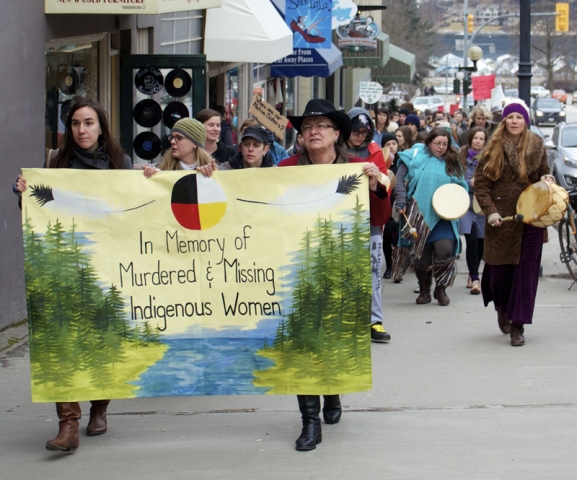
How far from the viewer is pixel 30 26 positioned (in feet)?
28.7

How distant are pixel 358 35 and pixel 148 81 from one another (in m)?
14.7

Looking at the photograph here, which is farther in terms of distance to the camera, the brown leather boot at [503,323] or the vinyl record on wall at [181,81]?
the vinyl record on wall at [181,81]

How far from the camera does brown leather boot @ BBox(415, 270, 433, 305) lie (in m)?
10.4

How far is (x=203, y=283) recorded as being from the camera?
548 cm

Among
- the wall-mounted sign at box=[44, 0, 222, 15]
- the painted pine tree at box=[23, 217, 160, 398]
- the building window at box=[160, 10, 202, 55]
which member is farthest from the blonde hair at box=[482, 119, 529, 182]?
the building window at box=[160, 10, 202, 55]

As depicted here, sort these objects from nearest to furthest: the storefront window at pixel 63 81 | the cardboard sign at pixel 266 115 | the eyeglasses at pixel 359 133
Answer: the eyeglasses at pixel 359 133
the storefront window at pixel 63 81
the cardboard sign at pixel 266 115

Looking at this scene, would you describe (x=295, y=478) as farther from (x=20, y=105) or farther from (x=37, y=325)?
(x=20, y=105)

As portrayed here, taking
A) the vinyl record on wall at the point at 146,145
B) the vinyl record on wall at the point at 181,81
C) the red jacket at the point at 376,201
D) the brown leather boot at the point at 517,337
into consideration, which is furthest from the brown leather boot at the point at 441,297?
the red jacket at the point at 376,201

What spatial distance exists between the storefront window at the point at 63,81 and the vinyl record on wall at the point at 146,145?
82 centimetres

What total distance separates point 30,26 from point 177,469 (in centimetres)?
478

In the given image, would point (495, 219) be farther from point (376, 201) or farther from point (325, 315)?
point (325, 315)

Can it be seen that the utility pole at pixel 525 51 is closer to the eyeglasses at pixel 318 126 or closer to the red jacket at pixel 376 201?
the red jacket at pixel 376 201

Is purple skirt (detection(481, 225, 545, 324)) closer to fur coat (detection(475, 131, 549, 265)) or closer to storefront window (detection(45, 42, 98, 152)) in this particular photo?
fur coat (detection(475, 131, 549, 265))

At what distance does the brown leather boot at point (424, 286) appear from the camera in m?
10.4
